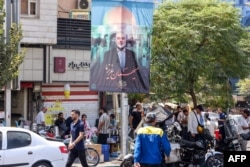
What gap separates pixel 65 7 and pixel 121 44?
582 inches

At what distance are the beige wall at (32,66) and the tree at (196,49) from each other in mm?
5648

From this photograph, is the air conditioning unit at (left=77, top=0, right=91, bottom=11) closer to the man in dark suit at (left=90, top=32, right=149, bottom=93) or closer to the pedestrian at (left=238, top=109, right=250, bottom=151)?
the pedestrian at (left=238, top=109, right=250, bottom=151)

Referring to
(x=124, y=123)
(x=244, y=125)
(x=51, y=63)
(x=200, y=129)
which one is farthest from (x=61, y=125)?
(x=244, y=125)

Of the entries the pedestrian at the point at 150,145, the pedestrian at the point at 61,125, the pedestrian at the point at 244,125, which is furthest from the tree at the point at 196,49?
the pedestrian at the point at 150,145

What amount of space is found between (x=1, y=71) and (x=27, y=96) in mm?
7377

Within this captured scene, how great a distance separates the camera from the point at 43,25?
1017 inches

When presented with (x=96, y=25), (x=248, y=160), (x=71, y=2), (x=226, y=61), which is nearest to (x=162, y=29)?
(x=226, y=61)

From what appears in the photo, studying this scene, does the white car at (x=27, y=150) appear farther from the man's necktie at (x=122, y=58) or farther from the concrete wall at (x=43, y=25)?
the concrete wall at (x=43, y=25)

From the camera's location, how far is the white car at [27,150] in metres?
13.9

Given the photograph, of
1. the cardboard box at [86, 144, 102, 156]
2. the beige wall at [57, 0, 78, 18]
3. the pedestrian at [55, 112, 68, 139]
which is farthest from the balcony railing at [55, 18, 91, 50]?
the cardboard box at [86, 144, 102, 156]

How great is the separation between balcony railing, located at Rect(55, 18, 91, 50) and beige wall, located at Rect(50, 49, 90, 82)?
0.22 m

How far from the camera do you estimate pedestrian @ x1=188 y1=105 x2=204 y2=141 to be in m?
18.7

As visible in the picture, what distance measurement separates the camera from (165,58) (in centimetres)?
2198

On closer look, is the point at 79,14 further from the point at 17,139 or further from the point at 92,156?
the point at 17,139
